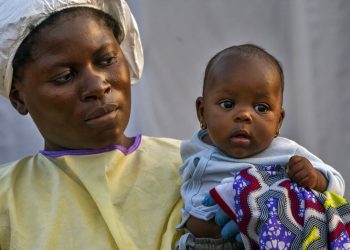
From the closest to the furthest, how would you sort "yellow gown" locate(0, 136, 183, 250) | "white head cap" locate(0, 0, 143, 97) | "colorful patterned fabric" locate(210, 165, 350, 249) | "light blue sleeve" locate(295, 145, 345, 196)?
"colorful patterned fabric" locate(210, 165, 350, 249), "light blue sleeve" locate(295, 145, 345, 196), "yellow gown" locate(0, 136, 183, 250), "white head cap" locate(0, 0, 143, 97)

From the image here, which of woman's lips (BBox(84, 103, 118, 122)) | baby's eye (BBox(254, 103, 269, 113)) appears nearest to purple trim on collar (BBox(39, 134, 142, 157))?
woman's lips (BBox(84, 103, 118, 122))

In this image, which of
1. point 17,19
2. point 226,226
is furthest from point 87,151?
point 226,226

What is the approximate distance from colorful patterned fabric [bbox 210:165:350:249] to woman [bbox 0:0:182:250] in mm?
274

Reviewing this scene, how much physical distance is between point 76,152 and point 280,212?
641 millimetres

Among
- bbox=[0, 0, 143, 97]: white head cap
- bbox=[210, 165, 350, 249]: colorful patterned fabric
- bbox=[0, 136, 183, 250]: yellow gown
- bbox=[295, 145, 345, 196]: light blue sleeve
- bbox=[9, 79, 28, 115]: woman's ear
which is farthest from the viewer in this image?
bbox=[9, 79, 28, 115]: woman's ear

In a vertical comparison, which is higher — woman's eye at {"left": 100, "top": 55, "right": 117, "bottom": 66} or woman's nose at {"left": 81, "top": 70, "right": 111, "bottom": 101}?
woman's eye at {"left": 100, "top": 55, "right": 117, "bottom": 66}

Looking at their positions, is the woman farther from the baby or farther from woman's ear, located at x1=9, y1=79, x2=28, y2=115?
the baby

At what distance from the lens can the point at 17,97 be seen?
2.03 meters

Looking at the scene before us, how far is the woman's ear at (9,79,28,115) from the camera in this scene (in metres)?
2.00

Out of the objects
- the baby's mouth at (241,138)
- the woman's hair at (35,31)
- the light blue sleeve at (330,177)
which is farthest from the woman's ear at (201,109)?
the woman's hair at (35,31)

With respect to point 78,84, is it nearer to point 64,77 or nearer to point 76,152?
point 64,77

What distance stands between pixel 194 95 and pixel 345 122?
57 centimetres

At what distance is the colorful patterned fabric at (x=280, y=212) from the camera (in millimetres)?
1482

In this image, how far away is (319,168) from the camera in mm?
1614
